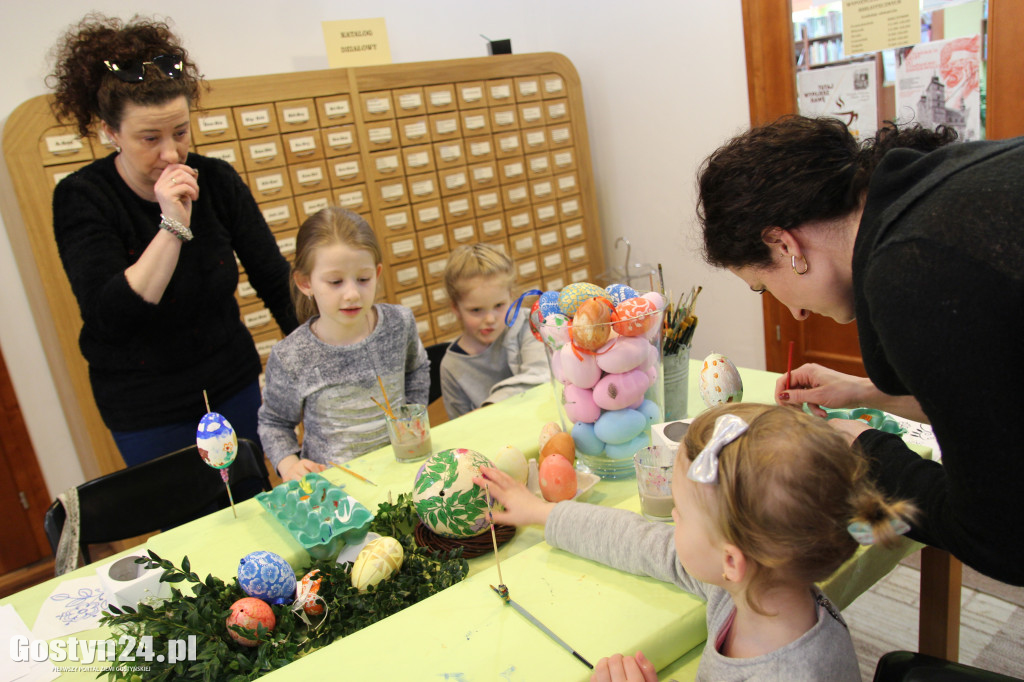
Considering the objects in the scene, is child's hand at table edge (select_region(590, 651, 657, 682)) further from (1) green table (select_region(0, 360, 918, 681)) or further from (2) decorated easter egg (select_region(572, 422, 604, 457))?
(2) decorated easter egg (select_region(572, 422, 604, 457))

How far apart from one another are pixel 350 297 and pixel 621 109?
280 centimetres

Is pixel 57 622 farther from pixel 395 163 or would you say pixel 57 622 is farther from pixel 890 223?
pixel 395 163

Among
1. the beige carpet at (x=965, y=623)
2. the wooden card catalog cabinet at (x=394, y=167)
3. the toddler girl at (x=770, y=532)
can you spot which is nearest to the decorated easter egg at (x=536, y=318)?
the toddler girl at (x=770, y=532)

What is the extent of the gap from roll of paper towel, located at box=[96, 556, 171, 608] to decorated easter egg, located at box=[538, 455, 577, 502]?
2.23ft

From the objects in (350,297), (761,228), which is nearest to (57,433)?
(350,297)

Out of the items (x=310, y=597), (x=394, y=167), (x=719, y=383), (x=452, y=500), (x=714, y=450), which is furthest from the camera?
(x=394, y=167)

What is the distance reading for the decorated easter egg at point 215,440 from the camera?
1.49 metres

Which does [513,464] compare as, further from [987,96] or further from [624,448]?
[987,96]

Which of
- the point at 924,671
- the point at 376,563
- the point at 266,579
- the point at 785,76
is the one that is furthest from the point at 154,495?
the point at 785,76

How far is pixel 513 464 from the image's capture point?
135 cm

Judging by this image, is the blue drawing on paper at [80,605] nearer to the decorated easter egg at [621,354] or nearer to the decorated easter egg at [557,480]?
the decorated easter egg at [557,480]

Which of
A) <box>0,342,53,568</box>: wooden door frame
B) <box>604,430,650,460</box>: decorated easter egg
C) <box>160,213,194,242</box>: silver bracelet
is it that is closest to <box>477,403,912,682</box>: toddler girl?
<box>604,430,650,460</box>: decorated easter egg

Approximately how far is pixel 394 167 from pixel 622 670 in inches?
115

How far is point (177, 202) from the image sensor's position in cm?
180
